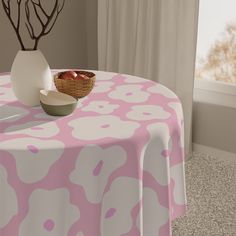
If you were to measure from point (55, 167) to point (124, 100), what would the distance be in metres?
0.54

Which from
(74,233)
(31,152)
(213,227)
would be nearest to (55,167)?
(31,152)

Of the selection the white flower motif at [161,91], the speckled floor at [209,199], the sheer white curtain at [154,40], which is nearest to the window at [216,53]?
the sheer white curtain at [154,40]

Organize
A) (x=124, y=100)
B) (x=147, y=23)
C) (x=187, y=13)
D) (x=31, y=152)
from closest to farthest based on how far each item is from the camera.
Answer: (x=31, y=152), (x=124, y=100), (x=187, y=13), (x=147, y=23)

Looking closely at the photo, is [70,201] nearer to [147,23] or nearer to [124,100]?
[124,100]

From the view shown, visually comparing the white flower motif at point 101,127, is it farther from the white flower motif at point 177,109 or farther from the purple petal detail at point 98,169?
the white flower motif at point 177,109

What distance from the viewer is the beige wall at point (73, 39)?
3.47m

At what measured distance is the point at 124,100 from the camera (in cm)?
181

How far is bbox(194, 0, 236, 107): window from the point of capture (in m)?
3.08

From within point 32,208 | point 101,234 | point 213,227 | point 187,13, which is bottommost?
point 213,227

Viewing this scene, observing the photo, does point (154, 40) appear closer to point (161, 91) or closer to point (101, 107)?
point (161, 91)

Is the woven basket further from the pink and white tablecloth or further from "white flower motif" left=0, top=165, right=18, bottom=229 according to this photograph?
"white flower motif" left=0, top=165, right=18, bottom=229

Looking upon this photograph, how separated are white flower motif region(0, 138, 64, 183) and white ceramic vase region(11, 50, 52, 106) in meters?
0.39

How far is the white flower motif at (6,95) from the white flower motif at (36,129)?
30 centimetres

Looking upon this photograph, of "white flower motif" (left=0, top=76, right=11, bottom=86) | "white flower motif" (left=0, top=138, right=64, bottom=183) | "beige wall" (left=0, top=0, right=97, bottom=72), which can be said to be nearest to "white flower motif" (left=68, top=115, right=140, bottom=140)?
"white flower motif" (left=0, top=138, right=64, bottom=183)
